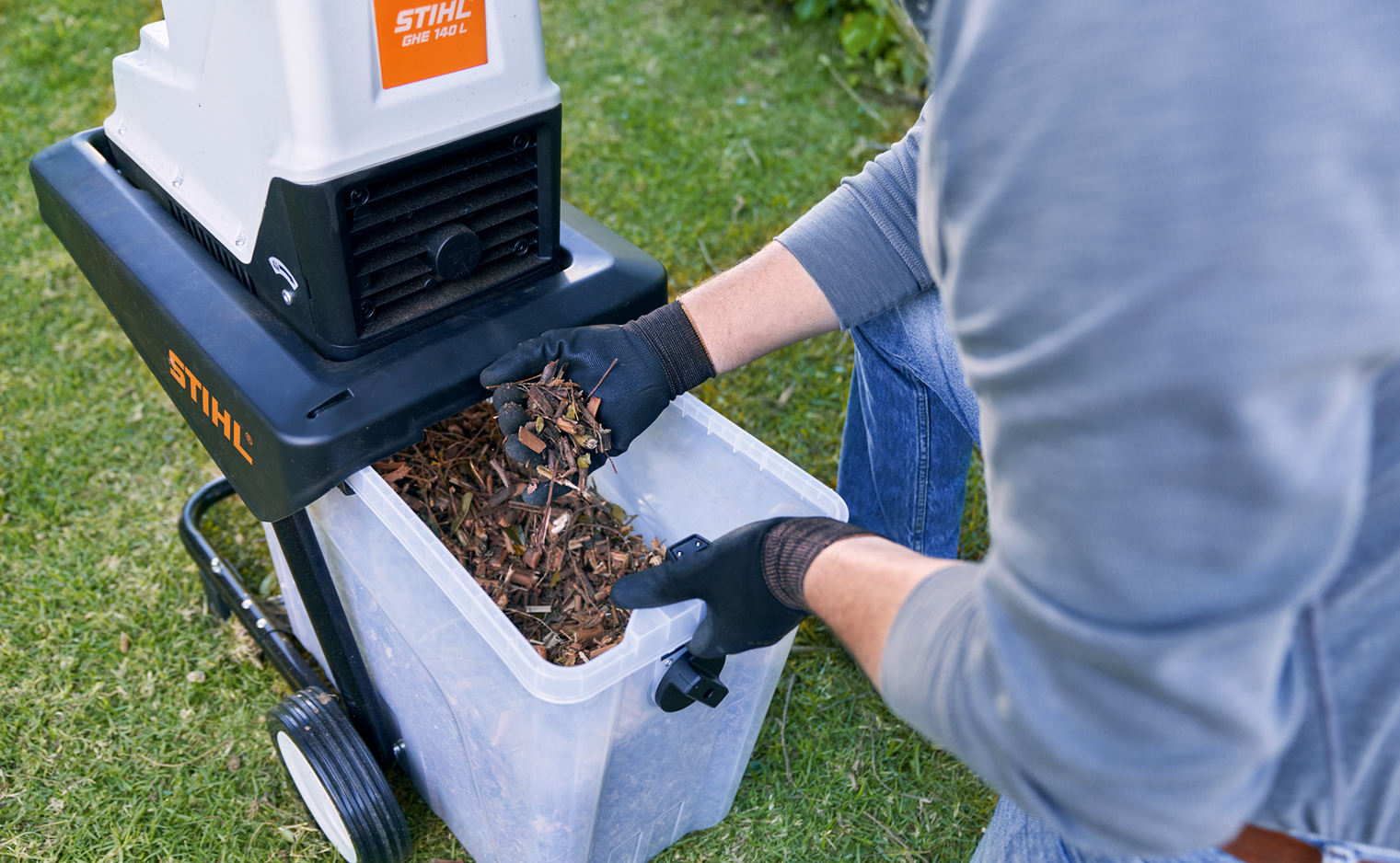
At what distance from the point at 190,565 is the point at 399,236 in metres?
0.96

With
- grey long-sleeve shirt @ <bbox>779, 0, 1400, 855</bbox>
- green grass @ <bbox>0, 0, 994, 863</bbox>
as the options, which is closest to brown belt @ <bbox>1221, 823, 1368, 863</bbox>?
grey long-sleeve shirt @ <bbox>779, 0, 1400, 855</bbox>

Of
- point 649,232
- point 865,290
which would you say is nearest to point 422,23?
point 865,290

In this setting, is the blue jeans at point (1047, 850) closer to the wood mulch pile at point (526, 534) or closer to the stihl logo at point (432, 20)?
the wood mulch pile at point (526, 534)

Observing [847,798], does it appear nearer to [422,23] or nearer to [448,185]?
[448,185]

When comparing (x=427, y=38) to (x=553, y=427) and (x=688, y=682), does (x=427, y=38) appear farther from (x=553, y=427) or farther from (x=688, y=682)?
(x=688, y=682)

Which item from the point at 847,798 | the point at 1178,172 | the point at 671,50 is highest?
the point at 1178,172

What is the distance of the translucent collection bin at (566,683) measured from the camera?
942mm

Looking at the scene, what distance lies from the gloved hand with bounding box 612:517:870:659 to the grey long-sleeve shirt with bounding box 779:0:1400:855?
25 cm

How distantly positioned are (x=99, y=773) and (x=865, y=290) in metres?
1.26

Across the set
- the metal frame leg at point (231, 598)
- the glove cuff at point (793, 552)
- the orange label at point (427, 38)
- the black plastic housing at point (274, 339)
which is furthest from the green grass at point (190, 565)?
the orange label at point (427, 38)

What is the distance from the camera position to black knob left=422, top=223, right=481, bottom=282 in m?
1.04

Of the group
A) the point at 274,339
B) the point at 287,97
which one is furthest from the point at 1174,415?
the point at 274,339

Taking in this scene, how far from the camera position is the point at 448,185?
105 cm

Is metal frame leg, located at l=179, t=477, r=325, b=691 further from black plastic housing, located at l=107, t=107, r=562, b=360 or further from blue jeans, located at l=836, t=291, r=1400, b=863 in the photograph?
blue jeans, located at l=836, t=291, r=1400, b=863
